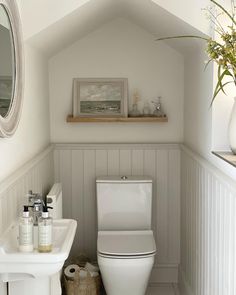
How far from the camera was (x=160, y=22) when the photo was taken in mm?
3262

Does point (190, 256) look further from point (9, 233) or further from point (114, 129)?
point (9, 233)

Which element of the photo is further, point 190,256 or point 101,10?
point 190,256

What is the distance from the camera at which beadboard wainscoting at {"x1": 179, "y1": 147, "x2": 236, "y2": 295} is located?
234 centimetres

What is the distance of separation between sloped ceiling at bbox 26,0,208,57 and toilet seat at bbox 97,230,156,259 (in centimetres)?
138

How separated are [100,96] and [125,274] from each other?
1.44 m

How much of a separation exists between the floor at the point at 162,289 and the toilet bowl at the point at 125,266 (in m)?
0.55

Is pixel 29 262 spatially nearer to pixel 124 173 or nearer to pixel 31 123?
pixel 31 123

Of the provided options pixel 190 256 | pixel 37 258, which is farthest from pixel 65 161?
pixel 37 258

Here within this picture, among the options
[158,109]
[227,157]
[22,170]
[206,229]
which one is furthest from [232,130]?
[158,109]

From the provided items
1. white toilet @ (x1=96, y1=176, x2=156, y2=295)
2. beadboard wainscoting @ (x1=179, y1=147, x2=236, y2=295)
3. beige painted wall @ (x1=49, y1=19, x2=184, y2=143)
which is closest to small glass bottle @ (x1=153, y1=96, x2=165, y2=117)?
beige painted wall @ (x1=49, y1=19, x2=184, y2=143)

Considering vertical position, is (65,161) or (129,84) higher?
(129,84)

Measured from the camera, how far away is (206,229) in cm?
291

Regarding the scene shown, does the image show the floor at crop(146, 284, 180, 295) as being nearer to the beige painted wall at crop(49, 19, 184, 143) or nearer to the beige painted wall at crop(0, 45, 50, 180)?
the beige painted wall at crop(49, 19, 184, 143)

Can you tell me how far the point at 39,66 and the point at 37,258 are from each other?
1767 millimetres
